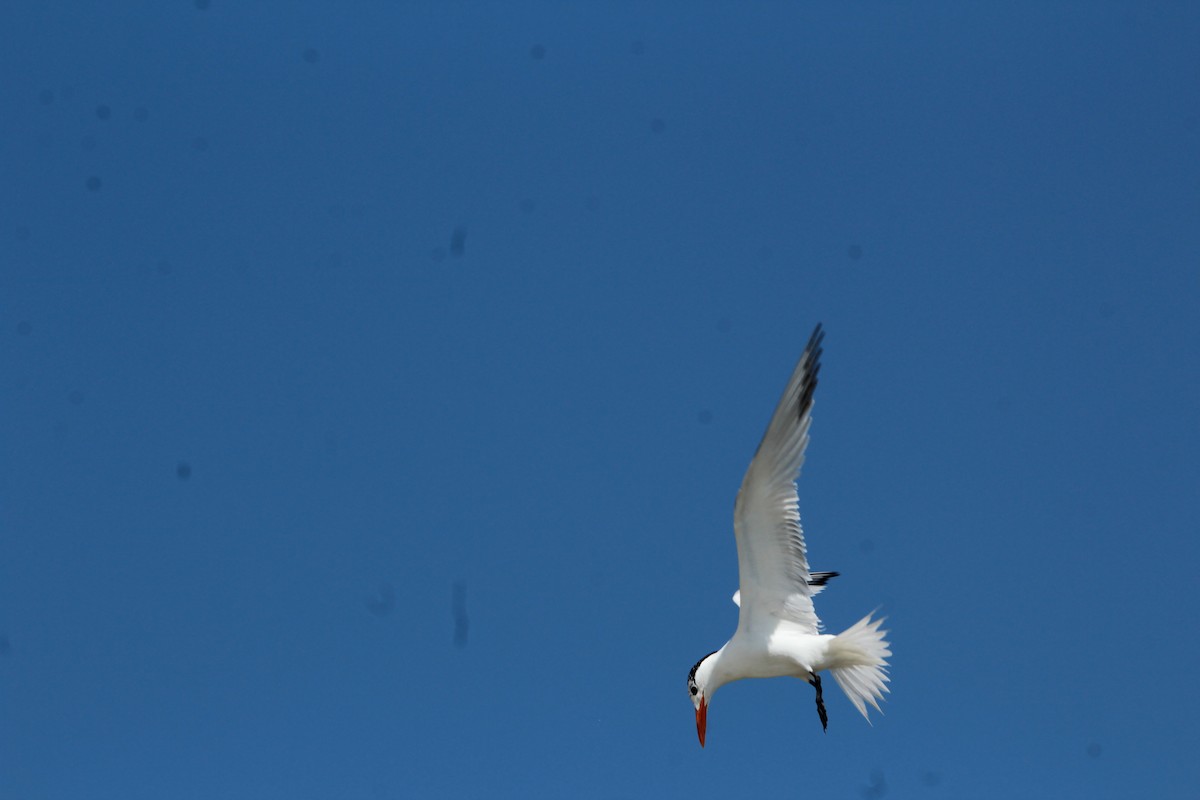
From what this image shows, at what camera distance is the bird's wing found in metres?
9.30

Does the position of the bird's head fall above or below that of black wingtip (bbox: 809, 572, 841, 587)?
below

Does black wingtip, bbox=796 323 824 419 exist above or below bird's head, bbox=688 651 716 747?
above

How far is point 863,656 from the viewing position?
977 centimetres

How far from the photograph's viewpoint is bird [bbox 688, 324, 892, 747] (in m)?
9.32

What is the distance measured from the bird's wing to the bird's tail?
0.76ft

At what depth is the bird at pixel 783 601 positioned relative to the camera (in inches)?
367

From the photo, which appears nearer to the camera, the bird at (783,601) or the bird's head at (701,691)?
the bird at (783,601)

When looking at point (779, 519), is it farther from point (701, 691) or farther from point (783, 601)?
point (701, 691)

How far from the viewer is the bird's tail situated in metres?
9.76

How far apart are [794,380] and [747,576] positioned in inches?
51.4

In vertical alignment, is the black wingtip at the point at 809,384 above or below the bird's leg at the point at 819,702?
above

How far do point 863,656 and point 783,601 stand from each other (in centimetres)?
58

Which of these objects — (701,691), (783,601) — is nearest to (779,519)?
(783,601)

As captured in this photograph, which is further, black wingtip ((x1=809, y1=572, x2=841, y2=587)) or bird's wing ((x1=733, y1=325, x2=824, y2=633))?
black wingtip ((x1=809, y1=572, x2=841, y2=587))
